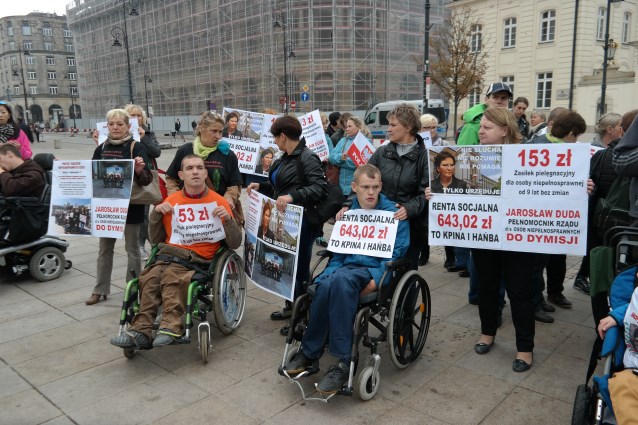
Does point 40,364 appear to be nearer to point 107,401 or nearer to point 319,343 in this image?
point 107,401

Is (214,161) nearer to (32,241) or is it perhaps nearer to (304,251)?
(304,251)

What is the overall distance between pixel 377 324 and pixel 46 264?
4477mm

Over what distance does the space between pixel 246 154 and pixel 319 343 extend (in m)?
4.47

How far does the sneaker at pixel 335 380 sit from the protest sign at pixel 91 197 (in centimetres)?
280

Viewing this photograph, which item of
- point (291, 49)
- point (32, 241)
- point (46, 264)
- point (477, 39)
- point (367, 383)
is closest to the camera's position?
point (367, 383)

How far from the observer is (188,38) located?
3588 cm

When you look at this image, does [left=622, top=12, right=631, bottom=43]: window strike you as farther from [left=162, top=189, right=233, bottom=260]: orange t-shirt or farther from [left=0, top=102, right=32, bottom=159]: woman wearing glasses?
[left=162, top=189, right=233, bottom=260]: orange t-shirt

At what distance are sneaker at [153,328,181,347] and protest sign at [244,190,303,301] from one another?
965 mm

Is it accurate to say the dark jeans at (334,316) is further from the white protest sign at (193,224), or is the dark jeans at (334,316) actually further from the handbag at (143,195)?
the handbag at (143,195)

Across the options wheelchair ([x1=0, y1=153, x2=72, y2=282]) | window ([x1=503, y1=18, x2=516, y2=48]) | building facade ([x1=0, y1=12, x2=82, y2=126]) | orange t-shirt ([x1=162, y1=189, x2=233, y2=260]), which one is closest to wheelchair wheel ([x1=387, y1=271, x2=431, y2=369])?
orange t-shirt ([x1=162, y1=189, x2=233, y2=260])

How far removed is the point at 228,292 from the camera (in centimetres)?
443

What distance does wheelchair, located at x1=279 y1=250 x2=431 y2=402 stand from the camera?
325cm

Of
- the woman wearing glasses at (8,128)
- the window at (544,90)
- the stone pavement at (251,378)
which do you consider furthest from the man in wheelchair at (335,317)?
the window at (544,90)

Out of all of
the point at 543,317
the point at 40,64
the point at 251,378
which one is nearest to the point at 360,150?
the point at 543,317
